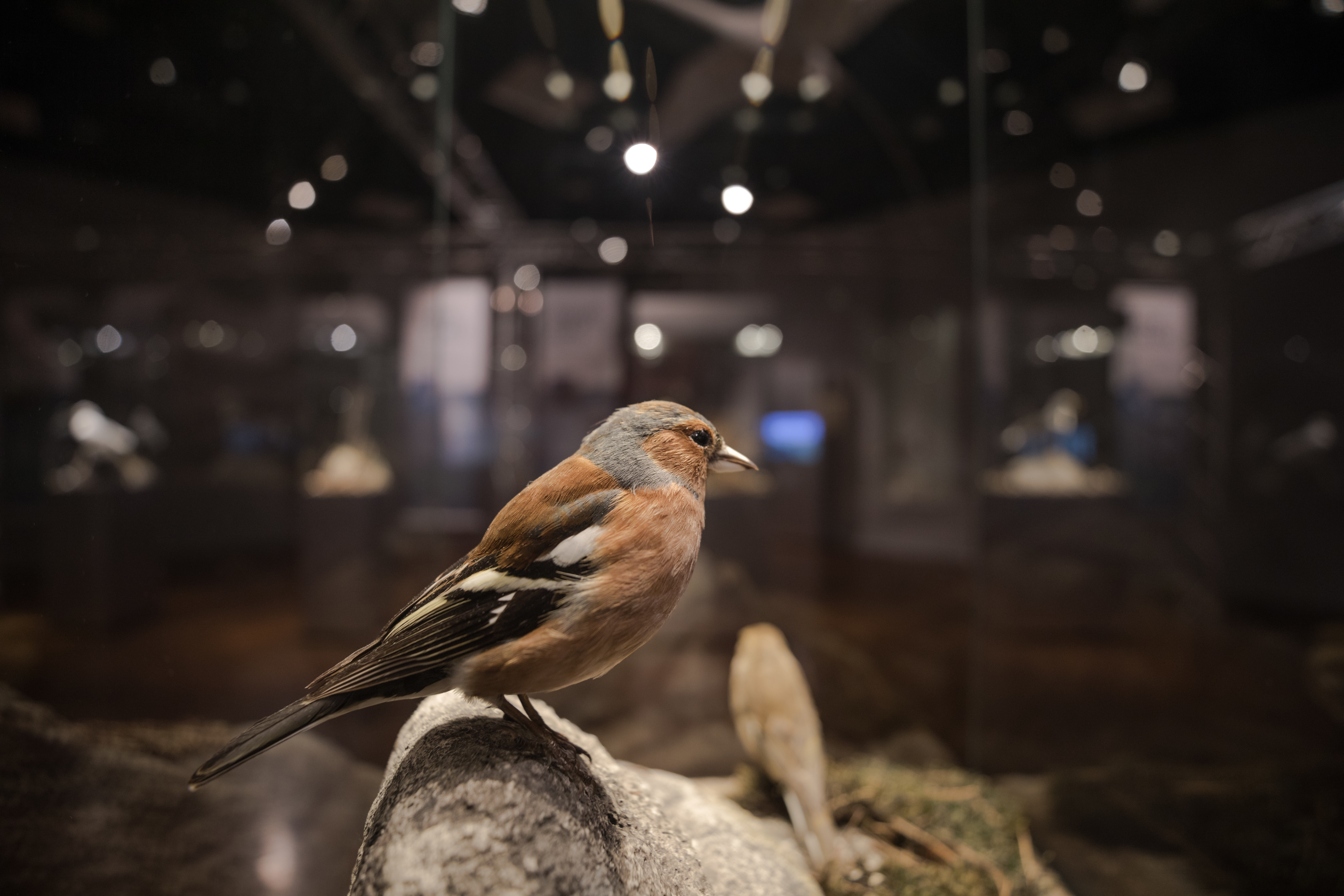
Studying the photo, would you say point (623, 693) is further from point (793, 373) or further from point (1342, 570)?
point (1342, 570)

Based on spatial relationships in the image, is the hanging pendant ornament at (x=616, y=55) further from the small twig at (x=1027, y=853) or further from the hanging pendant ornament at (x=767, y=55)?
the small twig at (x=1027, y=853)

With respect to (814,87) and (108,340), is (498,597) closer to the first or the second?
(108,340)

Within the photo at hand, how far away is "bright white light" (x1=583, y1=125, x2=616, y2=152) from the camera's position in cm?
241

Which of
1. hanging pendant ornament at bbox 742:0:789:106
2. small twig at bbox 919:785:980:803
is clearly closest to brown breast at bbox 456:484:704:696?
small twig at bbox 919:785:980:803

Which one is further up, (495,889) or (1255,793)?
(495,889)

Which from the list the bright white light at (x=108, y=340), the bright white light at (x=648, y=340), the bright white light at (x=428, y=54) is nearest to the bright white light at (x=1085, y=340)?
the bright white light at (x=648, y=340)

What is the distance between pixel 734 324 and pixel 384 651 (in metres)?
2.08

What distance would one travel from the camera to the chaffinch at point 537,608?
120 cm

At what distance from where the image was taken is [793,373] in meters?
2.94

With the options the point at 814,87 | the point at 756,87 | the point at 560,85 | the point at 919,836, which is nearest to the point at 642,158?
the point at 560,85

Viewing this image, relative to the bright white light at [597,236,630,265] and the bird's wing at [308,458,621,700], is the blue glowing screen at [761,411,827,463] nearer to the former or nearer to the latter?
the bright white light at [597,236,630,265]

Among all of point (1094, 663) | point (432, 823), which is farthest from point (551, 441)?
point (1094, 663)

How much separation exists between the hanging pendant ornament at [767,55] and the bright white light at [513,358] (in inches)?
61.0

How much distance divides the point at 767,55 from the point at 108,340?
107 inches
